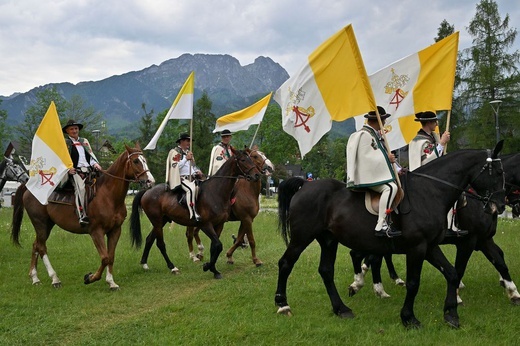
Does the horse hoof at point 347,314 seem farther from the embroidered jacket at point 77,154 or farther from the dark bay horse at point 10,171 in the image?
the dark bay horse at point 10,171

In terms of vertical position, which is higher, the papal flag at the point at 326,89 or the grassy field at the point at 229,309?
the papal flag at the point at 326,89

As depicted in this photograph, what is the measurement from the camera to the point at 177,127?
6400cm

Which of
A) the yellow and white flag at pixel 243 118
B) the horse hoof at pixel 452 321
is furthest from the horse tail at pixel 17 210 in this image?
the horse hoof at pixel 452 321

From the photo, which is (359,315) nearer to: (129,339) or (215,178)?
(129,339)

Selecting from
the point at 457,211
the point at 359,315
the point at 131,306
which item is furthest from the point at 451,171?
the point at 131,306

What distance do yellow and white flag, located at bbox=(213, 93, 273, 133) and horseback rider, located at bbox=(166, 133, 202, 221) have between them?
1000mm

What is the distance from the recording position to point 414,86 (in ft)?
32.3

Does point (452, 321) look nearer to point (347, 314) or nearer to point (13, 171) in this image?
point (347, 314)

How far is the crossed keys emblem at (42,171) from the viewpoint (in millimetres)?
10102

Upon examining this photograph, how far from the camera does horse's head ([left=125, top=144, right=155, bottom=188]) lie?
1020cm

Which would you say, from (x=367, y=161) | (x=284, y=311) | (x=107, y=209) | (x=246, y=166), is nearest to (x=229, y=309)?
(x=284, y=311)

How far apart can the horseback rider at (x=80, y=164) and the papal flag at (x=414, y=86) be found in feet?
19.1

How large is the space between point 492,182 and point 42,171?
8345mm

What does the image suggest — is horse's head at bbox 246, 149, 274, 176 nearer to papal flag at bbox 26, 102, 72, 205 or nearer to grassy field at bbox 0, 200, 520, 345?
grassy field at bbox 0, 200, 520, 345
